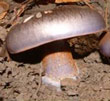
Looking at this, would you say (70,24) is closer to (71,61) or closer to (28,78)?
(71,61)

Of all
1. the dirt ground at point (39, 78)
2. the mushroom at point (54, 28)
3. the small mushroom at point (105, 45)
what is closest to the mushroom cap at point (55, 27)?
the mushroom at point (54, 28)

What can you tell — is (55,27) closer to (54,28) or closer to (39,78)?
(54,28)

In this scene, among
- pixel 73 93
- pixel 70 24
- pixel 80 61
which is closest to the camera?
pixel 70 24

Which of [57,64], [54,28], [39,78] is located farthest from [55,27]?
[39,78]

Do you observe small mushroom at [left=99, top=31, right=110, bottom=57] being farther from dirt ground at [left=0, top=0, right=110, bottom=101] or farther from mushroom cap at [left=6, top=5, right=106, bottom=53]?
mushroom cap at [left=6, top=5, right=106, bottom=53]

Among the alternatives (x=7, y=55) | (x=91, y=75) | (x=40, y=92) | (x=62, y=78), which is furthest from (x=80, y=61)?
(x=7, y=55)

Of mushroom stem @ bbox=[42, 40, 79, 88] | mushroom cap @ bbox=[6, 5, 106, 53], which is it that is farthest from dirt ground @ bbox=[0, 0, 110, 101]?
mushroom cap @ bbox=[6, 5, 106, 53]
